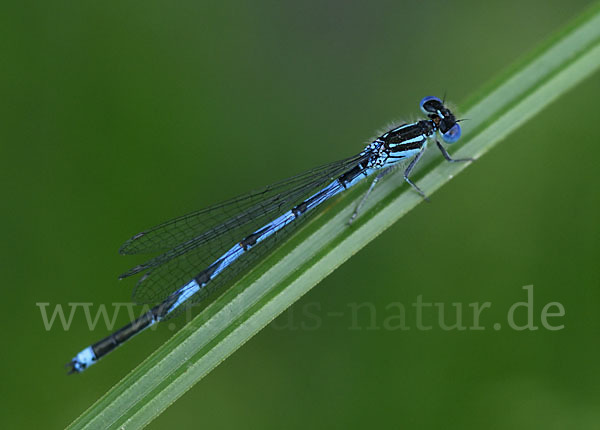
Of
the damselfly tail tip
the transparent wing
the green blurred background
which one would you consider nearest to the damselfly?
the transparent wing

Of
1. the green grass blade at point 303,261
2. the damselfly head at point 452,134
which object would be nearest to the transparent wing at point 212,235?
the damselfly head at point 452,134

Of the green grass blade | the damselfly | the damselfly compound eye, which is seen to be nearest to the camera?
the green grass blade

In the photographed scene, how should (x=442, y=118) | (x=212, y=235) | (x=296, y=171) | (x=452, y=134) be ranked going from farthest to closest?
(x=296, y=171) → (x=212, y=235) → (x=442, y=118) → (x=452, y=134)

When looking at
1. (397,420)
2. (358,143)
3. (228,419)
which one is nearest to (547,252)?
(397,420)

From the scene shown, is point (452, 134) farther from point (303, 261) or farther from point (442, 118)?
point (303, 261)

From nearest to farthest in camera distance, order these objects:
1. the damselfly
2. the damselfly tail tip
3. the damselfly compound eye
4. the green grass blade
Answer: the green grass blade < the damselfly tail tip < the damselfly compound eye < the damselfly

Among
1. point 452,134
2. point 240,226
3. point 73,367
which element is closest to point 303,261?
point 240,226

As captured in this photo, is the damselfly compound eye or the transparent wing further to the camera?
the transparent wing

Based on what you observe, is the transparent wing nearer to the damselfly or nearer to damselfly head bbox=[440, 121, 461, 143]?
the damselfly

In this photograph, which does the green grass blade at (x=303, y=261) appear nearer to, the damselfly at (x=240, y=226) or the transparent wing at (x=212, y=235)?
the damselfly at (x=240, y=226)
